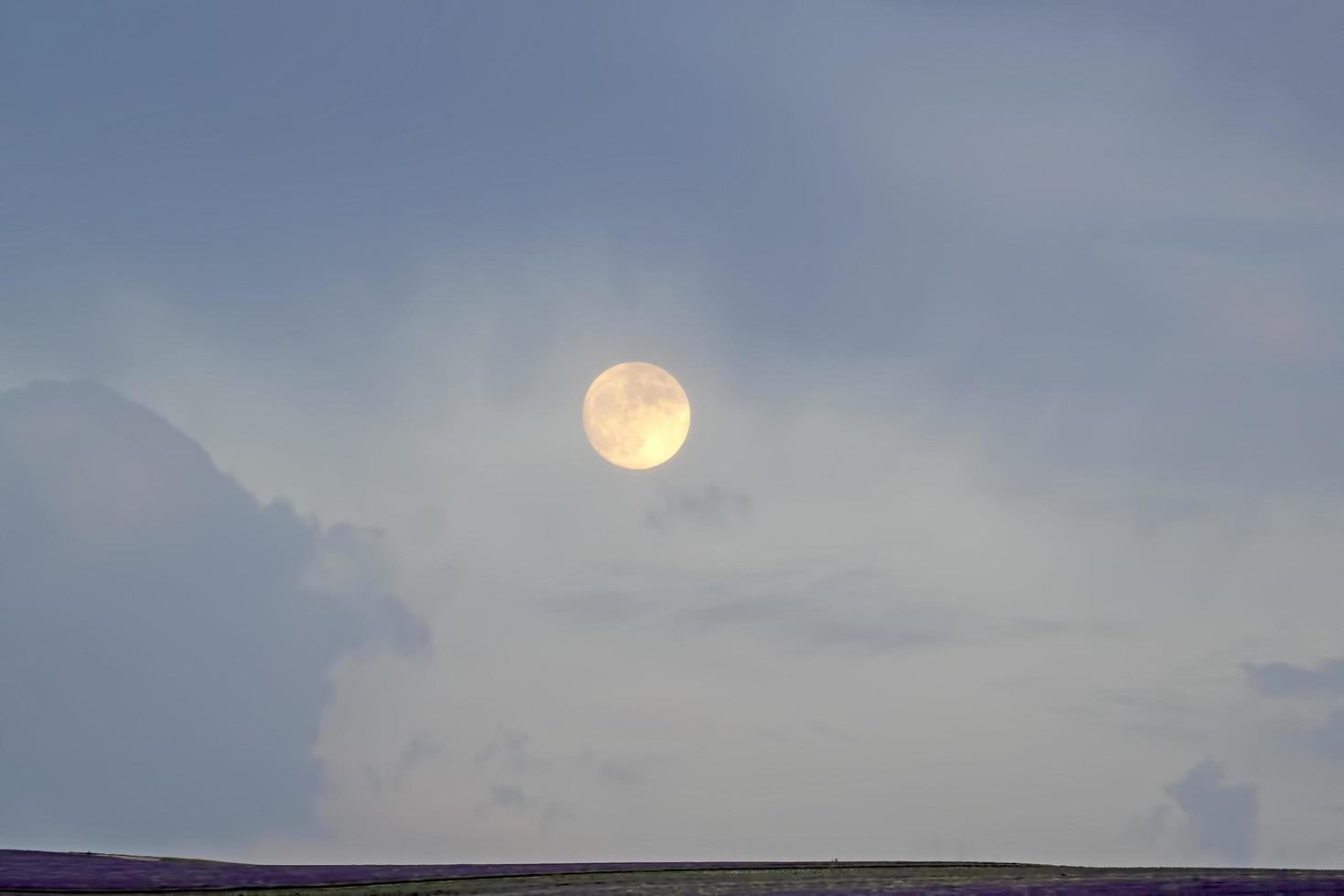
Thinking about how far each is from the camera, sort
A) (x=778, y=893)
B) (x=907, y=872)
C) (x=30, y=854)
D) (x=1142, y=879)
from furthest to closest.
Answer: (x=30, y=854) < (x=907, y=872) < (x=1142, y=879) < (x=778, y=893)

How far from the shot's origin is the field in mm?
92188

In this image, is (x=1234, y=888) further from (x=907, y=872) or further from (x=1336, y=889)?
(x=907, y=872)

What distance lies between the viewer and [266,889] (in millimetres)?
90562

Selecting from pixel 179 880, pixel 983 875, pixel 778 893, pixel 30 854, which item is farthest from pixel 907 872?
pixel 30 854

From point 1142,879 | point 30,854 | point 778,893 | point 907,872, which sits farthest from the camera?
point 30,854

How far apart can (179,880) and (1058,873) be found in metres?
67.4

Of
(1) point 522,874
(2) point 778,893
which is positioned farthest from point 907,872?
(1) point 522,874

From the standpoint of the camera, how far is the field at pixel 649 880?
92188mm

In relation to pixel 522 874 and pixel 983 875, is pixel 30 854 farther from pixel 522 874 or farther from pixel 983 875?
pixel 983 875

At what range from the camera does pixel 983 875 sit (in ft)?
331

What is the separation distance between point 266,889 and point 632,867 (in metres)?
30.9

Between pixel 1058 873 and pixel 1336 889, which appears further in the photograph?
pixel 1058 873

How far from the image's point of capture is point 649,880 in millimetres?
98000

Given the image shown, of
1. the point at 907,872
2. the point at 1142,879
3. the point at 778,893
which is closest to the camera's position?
the point at 778,893
